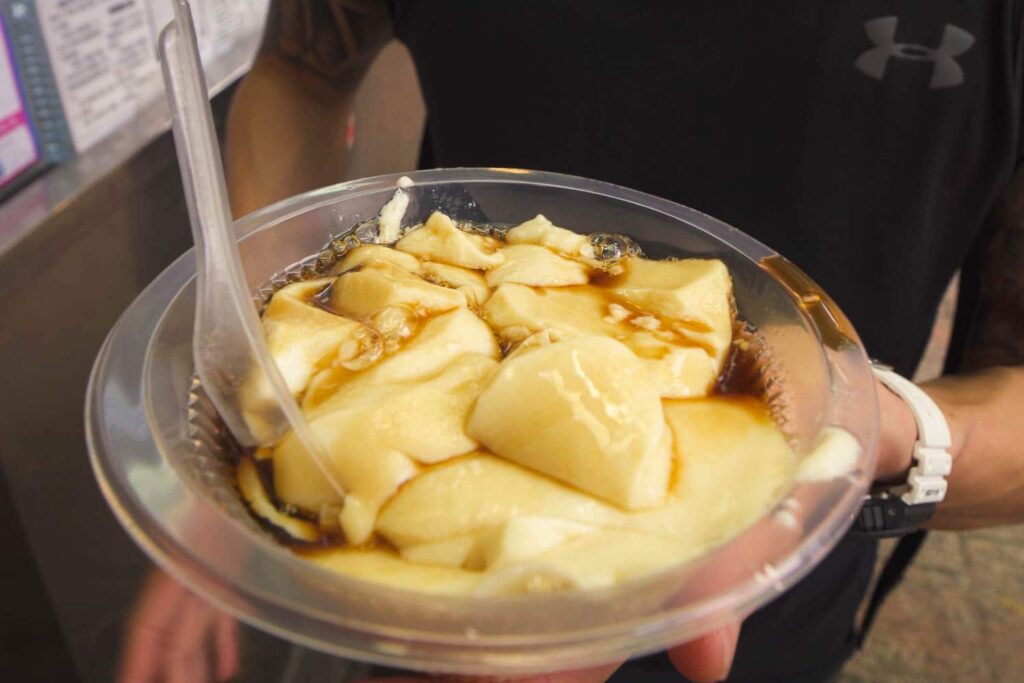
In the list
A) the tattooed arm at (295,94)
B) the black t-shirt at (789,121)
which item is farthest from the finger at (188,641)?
the black t-shirt at (789,121)

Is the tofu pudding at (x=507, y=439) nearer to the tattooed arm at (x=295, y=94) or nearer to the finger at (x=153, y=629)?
the finger at (x=153, y=629)

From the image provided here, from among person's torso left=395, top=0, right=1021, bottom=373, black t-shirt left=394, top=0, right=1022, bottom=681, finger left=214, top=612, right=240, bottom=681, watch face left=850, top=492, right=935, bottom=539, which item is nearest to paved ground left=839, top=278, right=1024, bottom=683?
black t-shirt left=394, top=0, right=1022, bottom=681

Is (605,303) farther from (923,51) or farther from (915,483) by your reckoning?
(923,51)

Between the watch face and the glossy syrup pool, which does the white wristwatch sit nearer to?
the watch face

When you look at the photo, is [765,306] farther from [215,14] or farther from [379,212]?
[215,14]

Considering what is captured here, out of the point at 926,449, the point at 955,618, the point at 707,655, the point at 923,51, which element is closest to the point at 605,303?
the point at 707,655
